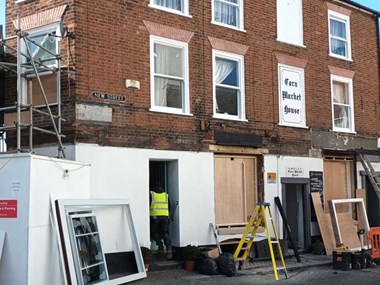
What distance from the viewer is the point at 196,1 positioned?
14281 millimetres

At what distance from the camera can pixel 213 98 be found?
14422mm

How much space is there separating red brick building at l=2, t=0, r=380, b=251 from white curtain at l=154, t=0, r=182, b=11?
0.03 metres

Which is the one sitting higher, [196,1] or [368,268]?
[196,1]

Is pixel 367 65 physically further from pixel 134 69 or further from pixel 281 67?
pixel 134 69

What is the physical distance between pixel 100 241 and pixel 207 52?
5876mm

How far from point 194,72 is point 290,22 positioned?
4351mm

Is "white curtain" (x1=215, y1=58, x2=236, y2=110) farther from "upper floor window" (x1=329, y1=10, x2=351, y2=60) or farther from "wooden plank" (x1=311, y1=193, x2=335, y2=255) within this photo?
"upper floor window" (x1=329, y1=10, x2=351, y2=60)

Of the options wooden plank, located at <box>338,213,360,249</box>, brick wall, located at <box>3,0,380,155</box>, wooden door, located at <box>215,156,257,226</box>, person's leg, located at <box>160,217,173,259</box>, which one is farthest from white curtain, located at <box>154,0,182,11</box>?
wooden plank, located at <box>338,213,360,249</box>

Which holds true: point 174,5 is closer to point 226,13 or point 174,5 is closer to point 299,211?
point 226,13

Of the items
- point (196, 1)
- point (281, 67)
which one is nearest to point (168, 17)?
point (196, 1)

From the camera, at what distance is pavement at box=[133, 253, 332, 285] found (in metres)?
11.6

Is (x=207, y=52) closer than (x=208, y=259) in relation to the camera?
No

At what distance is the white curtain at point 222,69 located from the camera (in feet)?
48.3

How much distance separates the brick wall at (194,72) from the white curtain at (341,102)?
0.41 meters
